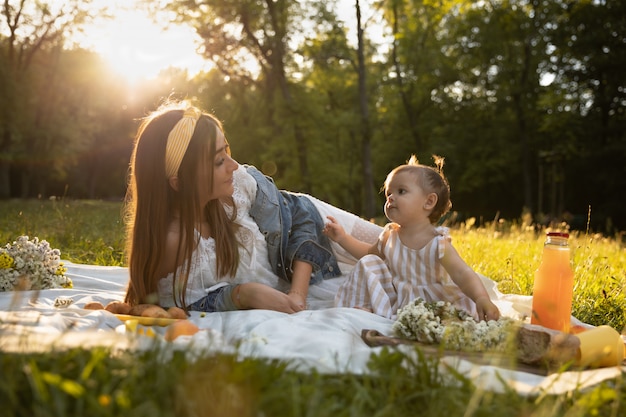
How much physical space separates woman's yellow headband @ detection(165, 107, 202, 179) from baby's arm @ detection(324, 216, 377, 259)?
42.2 inches

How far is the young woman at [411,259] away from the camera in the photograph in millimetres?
3213

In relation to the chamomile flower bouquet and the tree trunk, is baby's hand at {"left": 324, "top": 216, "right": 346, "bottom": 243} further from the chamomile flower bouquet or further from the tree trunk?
the tree trunk

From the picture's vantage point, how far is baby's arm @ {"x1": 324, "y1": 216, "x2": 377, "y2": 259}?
3.72 meters

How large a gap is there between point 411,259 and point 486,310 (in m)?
0.58

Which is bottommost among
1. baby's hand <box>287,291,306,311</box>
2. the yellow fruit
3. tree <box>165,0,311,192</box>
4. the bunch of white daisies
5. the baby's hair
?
baby's hand <box>287,291,306,311</box>

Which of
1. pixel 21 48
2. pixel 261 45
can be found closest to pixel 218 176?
pixel 261 45

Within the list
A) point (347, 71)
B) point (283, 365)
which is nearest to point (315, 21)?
point (347, 71)

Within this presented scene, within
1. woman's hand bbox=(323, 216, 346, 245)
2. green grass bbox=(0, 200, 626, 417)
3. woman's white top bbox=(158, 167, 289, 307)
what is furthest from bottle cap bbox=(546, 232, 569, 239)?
woman's white top bbox=(158, 167, 289, 307)

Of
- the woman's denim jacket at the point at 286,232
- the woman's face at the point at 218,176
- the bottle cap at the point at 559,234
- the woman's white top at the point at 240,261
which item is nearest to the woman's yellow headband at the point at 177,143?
the woman's face at the point at 218,176

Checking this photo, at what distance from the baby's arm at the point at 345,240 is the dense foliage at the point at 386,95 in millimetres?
10269

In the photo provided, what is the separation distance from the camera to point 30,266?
3482mm

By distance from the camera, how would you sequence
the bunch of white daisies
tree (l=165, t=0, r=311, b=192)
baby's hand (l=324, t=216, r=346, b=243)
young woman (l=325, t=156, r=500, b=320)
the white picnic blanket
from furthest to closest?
tree (l=165, t=0, r=311, b=192)
baby's hand (l=324, t=216, r=346, b=243)
young woman (l=325, t=156, r=500, b=320)
the bunch of white daisies
the white picnic blanket

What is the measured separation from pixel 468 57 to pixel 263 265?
21542 millimetres

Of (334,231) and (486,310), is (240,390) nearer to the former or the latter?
(486,310)
